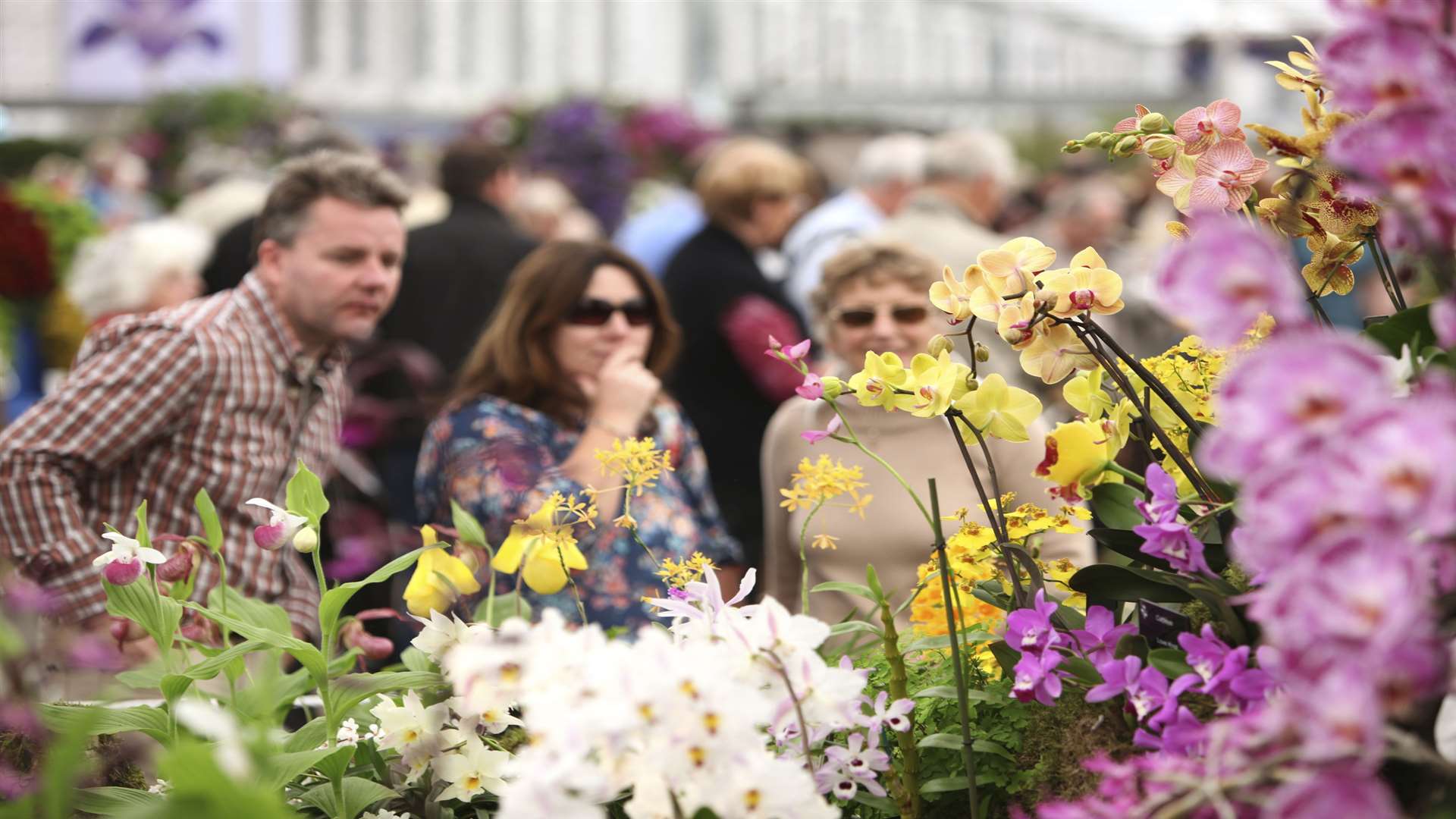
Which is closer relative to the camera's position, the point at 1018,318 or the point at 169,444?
the point at 1018,318

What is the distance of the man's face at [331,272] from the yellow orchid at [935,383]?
4.96 ft

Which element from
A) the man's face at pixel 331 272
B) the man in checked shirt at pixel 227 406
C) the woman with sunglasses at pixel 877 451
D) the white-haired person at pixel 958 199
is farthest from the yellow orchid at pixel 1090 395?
the white-haired person at pixel 958 199

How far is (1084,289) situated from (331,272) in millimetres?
1618

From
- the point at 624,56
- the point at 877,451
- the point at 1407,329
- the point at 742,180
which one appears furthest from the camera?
the point at 624,56

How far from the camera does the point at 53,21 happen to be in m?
11.5

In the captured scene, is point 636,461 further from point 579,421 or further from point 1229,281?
point 579,421

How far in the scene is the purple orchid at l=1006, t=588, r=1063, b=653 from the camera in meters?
1.08

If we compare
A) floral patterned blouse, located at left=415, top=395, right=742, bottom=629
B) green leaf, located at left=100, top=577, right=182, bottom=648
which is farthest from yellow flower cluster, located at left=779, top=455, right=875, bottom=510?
floral patterned blouse, located at left=415, top=395, right=742, bottom=629

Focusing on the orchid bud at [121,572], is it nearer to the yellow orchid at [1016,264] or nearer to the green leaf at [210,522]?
the green leaf at [210,522]

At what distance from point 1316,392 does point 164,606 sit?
3.32 ft

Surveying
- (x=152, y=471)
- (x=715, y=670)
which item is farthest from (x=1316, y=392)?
(x=152, y=471)

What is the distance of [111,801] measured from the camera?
45.2 inches

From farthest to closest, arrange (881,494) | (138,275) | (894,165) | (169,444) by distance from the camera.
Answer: (894,165) < (138,275) < (881,494) < (169,444)

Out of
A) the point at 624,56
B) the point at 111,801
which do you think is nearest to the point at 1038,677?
the point at 111,801
